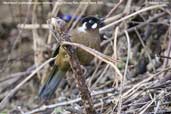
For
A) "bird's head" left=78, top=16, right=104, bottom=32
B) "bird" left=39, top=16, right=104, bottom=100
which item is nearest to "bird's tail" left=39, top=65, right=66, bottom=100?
"bird" left=39, top=16, right=104, bottom=100

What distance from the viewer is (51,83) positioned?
4.27 meters

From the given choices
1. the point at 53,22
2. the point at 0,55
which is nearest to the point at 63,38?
the point at 53,22

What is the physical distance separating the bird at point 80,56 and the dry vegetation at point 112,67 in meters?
0.10

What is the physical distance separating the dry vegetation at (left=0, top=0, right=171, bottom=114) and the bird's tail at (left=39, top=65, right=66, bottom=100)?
0.09m

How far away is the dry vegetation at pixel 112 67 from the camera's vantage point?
3.15 m

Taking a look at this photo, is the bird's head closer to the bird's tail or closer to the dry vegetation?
the dry vegetation

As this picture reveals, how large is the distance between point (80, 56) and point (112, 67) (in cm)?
59

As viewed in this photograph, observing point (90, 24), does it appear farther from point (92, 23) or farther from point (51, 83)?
point (51, 83)

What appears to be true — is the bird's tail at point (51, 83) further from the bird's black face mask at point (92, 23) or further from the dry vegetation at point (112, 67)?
the bird's black face mask at point (92, 23)

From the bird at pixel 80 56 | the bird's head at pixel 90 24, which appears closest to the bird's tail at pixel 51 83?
the bird at pixel 80 56

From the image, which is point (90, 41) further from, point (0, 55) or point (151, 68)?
point (0, 55)

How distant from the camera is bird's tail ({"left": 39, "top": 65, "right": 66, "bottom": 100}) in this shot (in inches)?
166

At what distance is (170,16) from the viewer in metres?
4.11

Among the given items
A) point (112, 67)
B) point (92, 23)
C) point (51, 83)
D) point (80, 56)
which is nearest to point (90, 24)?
point (92, 23)
